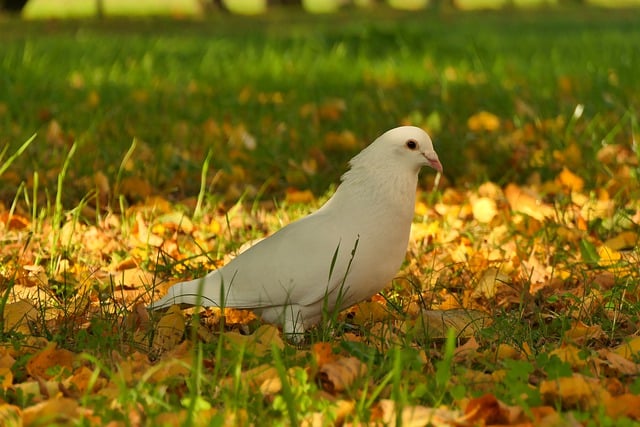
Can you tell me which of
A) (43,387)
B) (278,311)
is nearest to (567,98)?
(278,311)

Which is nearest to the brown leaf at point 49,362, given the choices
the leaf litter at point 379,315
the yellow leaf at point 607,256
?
the leaf litter at point 379,315

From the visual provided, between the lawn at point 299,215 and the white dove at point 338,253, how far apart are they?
117 millimetres

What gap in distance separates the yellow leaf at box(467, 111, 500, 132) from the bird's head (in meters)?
3.06

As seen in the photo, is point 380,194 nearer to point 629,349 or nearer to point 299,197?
point 629,349

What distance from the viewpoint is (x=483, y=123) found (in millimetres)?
6324

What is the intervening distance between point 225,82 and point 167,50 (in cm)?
259

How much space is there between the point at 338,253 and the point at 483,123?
337 cm

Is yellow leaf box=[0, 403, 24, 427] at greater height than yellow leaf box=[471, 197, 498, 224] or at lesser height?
greater

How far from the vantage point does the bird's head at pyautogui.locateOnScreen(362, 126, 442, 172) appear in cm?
325

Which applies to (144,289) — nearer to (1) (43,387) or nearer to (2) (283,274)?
(2) (283,274)

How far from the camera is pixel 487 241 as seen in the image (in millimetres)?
4539

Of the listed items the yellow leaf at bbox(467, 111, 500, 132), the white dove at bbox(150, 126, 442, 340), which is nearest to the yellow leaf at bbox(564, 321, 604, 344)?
the white dove at bbox(150, 126, 442, 340)

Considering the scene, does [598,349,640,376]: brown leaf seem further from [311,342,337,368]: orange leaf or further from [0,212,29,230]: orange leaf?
[0,212,29,230]: orange leaf

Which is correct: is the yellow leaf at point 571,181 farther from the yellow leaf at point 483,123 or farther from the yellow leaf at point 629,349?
the yellow leaf at point 629,349
